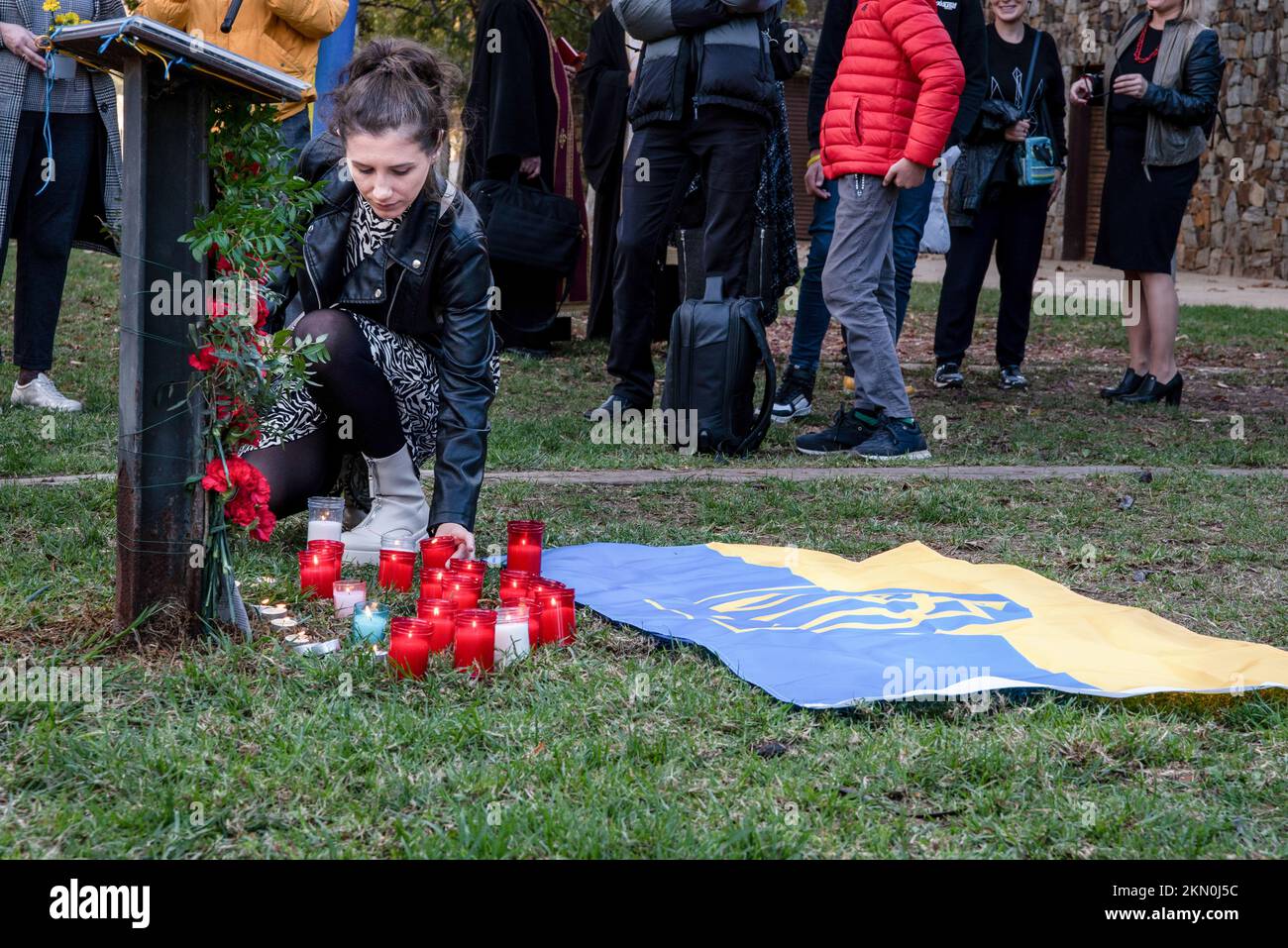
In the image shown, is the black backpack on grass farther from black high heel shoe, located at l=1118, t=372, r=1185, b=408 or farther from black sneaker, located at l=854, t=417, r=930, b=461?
black high heel shoe, located at l=1118, t=372, r=1185, b=408

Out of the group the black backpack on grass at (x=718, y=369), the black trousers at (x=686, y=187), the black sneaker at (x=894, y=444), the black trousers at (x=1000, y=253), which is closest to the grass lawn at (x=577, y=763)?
the black sneaker at (x=894, y=444)

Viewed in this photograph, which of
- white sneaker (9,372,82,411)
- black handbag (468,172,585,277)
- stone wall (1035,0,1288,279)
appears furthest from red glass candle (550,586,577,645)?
stone wall (1035,0,1288,279)

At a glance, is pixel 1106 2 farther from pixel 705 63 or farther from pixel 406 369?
pixel 406 369

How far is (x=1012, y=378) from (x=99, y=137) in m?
5.17

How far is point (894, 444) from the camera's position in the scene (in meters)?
5.87

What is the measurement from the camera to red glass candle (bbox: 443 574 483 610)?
3.15 m

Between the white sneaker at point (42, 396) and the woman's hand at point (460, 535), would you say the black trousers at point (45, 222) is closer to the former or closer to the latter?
the white sneaker at point (42, 396)

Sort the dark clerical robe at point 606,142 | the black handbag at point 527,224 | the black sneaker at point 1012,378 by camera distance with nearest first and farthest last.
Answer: the black sneaker at point 1012,378
the black handbag at point 527,224
the dark clerical robe at point 606,142

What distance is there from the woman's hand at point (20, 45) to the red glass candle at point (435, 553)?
11.3 feet

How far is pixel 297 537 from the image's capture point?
4035 mm

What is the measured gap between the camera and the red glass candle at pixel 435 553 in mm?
3414

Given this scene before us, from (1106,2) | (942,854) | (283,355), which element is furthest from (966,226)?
(1106,2)

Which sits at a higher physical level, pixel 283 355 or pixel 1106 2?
pixel 1106 2
